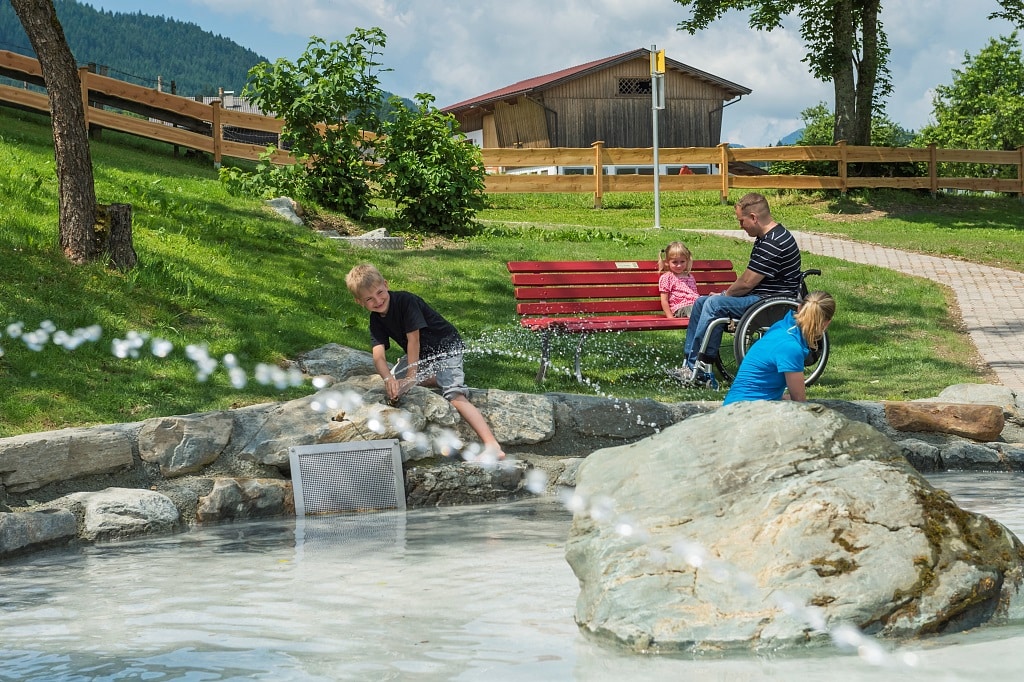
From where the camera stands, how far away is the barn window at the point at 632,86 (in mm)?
42875

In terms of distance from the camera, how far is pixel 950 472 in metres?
7.71

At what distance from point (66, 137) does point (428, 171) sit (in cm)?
695

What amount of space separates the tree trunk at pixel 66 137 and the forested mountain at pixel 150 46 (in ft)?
455

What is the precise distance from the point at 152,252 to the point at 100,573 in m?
5.48

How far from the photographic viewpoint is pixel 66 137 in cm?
920

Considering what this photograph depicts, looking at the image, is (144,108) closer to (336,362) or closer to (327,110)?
(327,110)

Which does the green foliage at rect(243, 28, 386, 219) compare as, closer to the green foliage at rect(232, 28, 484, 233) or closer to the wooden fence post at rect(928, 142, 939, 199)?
the green foliage at rect(232, 28, 484, 233)

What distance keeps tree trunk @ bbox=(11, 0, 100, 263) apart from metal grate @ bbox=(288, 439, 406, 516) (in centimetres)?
358

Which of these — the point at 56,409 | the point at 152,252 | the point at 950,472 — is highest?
the point at 152,252

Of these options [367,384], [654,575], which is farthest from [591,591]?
[367,384]

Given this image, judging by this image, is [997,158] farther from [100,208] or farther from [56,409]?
[56,409]

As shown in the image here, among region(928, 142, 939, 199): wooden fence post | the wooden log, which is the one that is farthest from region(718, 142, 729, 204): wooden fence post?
the wooden log

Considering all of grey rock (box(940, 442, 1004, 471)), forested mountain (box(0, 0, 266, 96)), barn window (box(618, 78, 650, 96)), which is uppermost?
forested mountain (box(0, 0, 266, 96))

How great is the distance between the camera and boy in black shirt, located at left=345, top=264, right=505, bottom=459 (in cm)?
696
